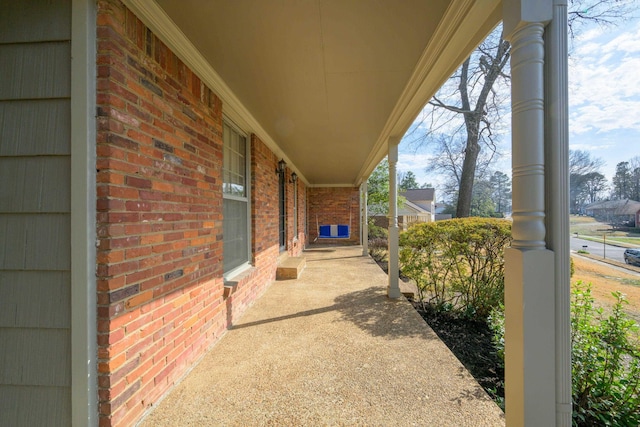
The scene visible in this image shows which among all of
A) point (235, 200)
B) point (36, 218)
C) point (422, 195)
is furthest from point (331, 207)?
point (422, 195)

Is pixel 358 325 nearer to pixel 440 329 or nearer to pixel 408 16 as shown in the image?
pixel 440 329

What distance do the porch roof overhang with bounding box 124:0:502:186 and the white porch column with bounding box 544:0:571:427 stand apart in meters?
0.46

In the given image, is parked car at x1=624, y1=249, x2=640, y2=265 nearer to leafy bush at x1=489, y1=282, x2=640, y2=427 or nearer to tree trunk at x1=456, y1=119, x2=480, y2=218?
leafy bush at x1=489, y1=282, x2=640, y2=427

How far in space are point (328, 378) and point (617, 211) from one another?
2.38 metres

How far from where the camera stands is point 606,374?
171 centimetres

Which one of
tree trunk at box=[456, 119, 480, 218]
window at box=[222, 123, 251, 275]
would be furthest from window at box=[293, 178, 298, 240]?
tree trunk at box=[456, 119, 480, 218]

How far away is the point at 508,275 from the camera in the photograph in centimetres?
122

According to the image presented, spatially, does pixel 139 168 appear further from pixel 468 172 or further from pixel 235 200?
pixel 468 172

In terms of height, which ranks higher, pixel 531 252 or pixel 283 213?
pixel 283 213

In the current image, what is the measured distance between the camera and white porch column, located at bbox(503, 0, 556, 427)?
3.62 ft

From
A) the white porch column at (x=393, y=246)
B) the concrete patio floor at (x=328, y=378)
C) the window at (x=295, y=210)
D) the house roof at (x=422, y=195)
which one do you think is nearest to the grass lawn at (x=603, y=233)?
the concrete patio floor at (x=328, y=378)

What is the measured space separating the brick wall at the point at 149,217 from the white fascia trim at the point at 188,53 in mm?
56

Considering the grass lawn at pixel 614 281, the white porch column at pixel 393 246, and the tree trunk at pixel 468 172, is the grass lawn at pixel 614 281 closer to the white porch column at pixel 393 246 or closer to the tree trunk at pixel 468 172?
the white porch column at pixel 393 246

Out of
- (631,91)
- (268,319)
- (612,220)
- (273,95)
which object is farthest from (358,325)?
(631,91)
